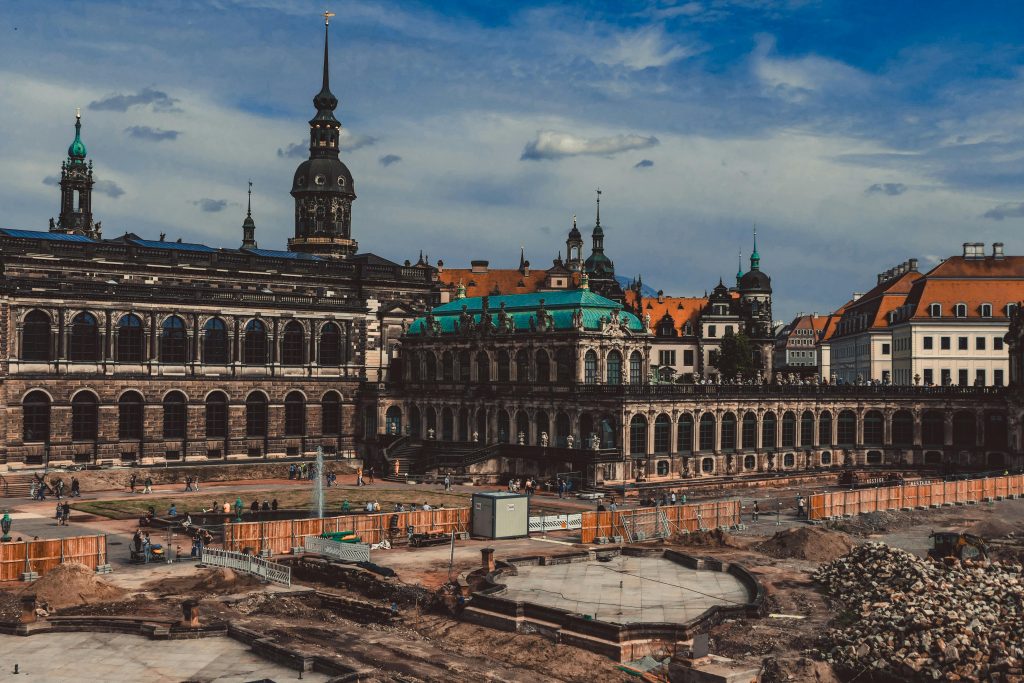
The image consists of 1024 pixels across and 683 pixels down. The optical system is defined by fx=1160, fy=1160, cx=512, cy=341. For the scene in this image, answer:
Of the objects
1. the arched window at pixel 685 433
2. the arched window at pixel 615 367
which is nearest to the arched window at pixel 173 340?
the arched window at pixel 615 367

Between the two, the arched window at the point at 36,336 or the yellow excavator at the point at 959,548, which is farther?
the arched window at the point at 36,336

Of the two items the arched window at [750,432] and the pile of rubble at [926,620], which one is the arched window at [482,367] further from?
the pile of rubble at [926,620]

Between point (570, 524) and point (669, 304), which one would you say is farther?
point (669, 304)

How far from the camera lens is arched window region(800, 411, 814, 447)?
96688 mm

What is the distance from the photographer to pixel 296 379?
10400 cm

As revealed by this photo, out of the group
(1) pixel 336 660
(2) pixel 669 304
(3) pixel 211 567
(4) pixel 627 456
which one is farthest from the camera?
(2) pixel 669 304

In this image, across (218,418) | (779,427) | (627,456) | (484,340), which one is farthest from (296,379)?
(779,427)

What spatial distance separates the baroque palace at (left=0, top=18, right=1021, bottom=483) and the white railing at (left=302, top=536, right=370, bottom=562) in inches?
1258

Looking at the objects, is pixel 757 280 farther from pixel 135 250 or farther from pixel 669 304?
pixel 135 250

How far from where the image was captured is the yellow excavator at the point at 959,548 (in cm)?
5459

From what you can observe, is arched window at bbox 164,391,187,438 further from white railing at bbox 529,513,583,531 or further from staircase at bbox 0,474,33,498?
white railing at bbox 529,513,583,531

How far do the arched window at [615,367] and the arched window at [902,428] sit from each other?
24570 millimetres

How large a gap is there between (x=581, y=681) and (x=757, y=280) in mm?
134099

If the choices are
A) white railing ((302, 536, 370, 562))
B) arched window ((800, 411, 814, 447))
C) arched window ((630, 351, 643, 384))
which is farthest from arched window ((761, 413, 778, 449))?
white railing ((302, 536, 370, 562))
